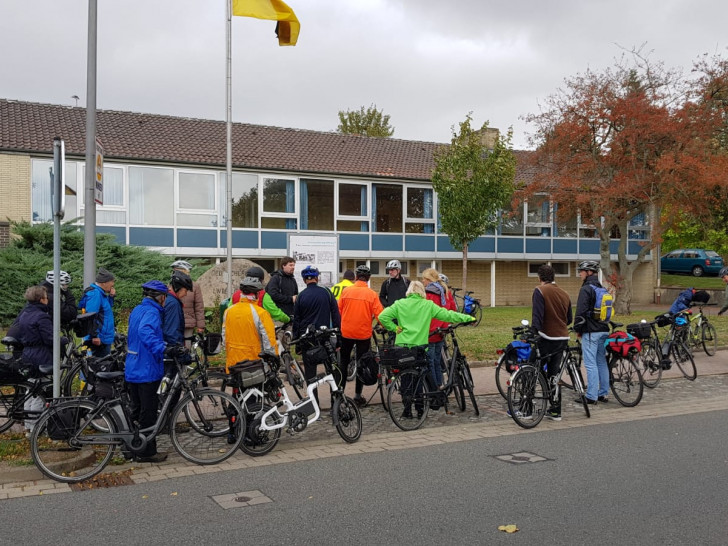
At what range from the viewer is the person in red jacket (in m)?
8.96

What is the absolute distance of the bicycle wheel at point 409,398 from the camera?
8211 mm

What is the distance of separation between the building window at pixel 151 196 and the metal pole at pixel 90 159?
52.6 ft

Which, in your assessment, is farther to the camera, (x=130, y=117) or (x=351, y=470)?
(x=130, y=117)

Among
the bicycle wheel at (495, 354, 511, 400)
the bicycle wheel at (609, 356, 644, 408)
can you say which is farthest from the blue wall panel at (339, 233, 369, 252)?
the bicycle wheel at (609, 356, 644, 408)

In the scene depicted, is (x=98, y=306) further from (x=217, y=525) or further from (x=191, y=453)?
(x=217, y=525)

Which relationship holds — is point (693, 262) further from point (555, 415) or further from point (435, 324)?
point (435, 324)

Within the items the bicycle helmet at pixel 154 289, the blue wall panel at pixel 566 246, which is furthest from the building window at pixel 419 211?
the bicycle helmet at pixel 154 289

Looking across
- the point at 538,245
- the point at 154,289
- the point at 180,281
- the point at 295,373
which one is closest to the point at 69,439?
the point at 154,289

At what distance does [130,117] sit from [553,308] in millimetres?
22566

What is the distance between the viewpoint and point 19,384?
A: 7.44 metres

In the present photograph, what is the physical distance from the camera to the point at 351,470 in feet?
21.5

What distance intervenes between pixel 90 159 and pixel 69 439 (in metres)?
3.66

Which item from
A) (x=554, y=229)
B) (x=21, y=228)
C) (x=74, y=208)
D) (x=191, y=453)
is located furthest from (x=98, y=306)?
(x=554, y=229)

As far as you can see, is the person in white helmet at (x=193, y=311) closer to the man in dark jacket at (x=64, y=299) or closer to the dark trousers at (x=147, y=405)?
the man in dark jacket at (x=64, y=299)
